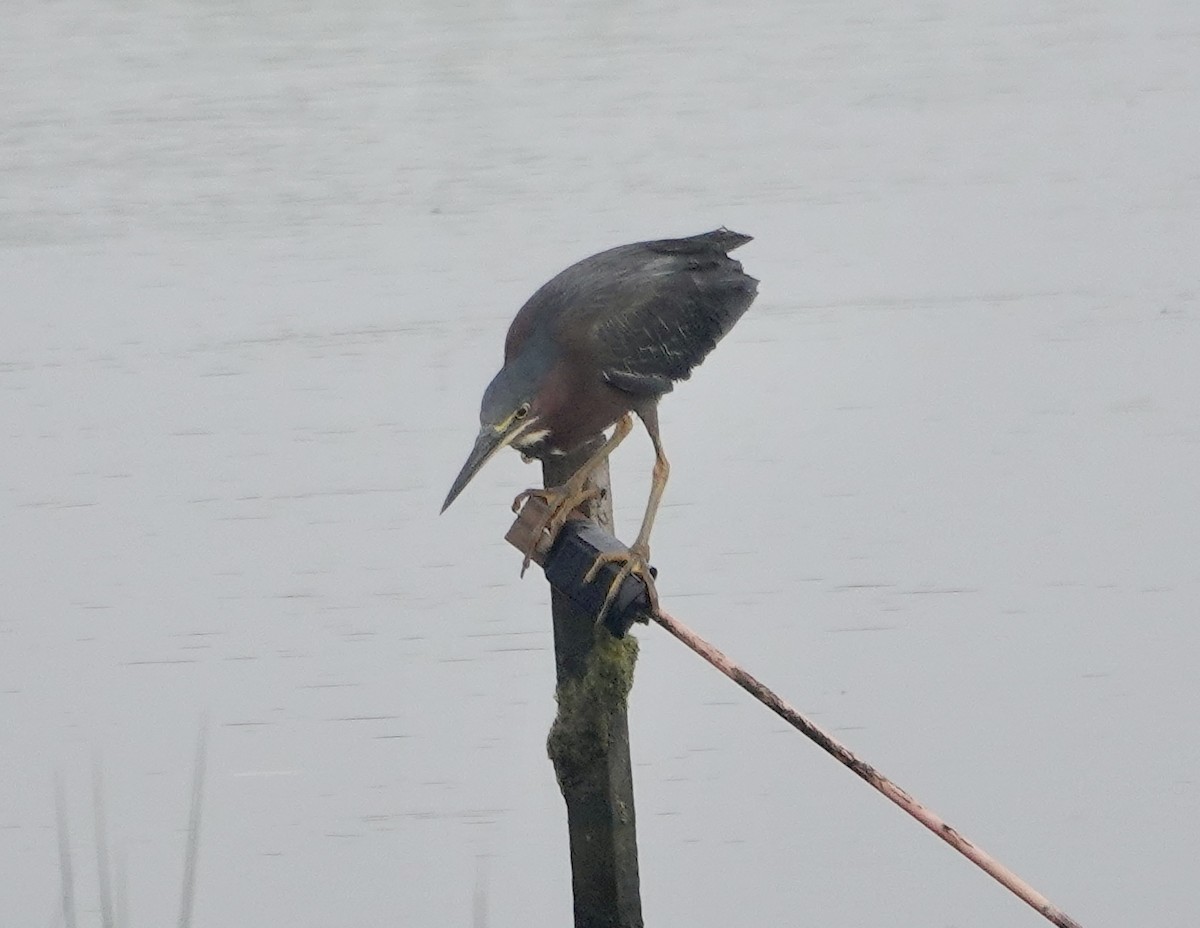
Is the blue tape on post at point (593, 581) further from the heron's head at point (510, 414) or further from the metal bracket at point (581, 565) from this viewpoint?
the heron's head at point (510, 414)

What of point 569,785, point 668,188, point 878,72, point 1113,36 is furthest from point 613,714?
point 1113,36

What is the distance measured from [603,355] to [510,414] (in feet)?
0.55

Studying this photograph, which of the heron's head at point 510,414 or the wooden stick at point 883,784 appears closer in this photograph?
the wooden stick at point 883,784

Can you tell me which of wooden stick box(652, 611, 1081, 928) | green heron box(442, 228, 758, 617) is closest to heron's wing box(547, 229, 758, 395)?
green heron box(442, 228, 758, 617)

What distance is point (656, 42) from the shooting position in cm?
469

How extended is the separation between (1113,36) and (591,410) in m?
3.17

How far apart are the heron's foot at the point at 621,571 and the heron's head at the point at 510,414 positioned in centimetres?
19

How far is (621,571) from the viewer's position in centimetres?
199

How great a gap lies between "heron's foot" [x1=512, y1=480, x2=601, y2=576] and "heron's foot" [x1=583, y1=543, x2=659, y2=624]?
8cm

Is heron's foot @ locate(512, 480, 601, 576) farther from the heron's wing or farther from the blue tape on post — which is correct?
the heron's wing

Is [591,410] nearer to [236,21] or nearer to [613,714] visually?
[613,714]

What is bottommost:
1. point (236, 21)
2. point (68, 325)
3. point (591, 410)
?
point (591, 410)

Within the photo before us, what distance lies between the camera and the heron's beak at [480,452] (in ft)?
6.51

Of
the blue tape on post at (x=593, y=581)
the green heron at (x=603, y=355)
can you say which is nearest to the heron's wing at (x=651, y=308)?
the green heron at (x=603, y=355)
